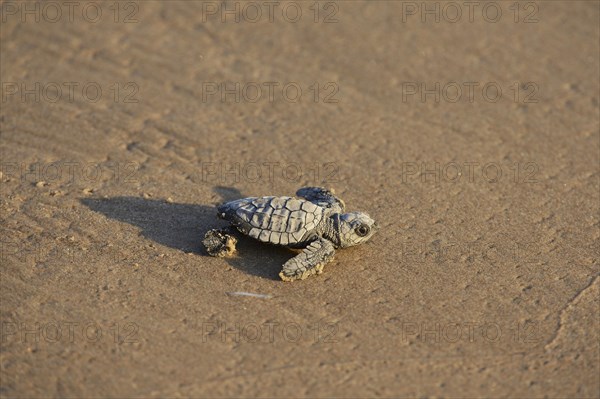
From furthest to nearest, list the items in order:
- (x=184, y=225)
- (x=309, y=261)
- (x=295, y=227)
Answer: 1. (x=184, y=225)
2. (x=295, y=227)
3. (x=309, y=261)

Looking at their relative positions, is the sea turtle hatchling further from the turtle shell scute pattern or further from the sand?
the sand

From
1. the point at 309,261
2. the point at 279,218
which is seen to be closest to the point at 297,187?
the point at 279,218

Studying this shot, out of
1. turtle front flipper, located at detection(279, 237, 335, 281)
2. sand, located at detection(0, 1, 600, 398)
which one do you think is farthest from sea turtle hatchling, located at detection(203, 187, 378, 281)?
sand, located at detection(0, 1, 600, 398)

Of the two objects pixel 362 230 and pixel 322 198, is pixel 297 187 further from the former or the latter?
pixel 362 230

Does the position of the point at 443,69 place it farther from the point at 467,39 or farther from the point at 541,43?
the point at 541,43

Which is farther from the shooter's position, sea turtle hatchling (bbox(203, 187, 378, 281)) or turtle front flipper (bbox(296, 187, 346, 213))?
turtle front flipper (bbox(296, 187, 346, 213))

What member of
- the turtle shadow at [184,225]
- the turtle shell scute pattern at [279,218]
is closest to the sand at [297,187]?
the turtle shadow at [184,225]
